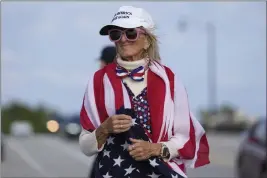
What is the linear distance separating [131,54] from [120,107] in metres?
0.30

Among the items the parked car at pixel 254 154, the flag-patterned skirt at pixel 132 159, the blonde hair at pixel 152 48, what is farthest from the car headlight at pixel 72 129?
the parked car at pixel 254 154

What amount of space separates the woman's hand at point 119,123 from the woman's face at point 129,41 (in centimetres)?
38

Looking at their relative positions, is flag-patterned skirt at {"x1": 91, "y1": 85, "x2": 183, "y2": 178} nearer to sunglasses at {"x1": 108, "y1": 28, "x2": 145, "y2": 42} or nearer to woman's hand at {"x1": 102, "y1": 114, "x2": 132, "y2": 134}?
woman's hand at {"x1": 102, "y1": 114, "x2": 132, "y2": 134}

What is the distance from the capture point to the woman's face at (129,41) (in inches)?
133

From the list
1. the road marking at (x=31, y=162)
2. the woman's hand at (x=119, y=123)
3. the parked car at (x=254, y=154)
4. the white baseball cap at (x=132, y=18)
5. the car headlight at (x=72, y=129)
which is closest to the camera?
the woman's hand at (x=119, y=123)

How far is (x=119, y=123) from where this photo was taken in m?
3.12

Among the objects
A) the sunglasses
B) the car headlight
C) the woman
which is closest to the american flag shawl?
the woman

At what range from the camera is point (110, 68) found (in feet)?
11.1

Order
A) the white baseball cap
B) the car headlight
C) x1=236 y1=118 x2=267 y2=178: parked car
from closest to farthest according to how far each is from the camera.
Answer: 1. the white baseball cap
2. the car headlight
3. x1=236 y1=118 x2=267 y2=178: parked car

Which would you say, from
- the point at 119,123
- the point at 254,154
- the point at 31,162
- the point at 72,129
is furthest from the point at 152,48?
the point at 31,162

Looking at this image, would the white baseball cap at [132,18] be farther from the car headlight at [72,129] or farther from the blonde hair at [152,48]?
the car headlight at [72,129]

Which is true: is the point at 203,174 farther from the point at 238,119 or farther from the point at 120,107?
the point at 238,119

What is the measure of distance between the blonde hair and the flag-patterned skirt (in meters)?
0.26

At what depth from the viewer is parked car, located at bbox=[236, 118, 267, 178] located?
10.1 metres
